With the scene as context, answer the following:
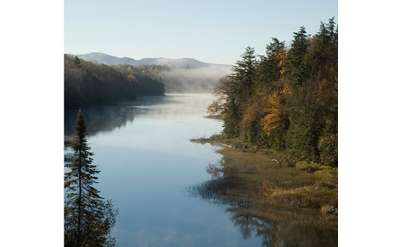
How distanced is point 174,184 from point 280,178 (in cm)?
165

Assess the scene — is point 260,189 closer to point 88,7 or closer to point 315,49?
point 315,49

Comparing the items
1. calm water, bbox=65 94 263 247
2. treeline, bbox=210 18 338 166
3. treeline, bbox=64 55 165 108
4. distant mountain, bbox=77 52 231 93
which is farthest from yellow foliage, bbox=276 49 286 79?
treeline, bbox=64 55 165 108

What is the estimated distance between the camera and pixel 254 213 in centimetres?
848

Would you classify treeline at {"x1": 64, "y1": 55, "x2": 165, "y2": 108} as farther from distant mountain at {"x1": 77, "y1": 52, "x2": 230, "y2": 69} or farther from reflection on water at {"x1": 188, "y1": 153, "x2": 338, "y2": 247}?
reflection on water at {"x1": 188, "y1": 153, "x2": 338, "y2": 247}

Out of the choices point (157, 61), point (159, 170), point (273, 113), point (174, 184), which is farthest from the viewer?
point (157, 61)

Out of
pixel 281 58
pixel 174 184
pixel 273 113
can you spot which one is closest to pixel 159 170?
pixel 174 184

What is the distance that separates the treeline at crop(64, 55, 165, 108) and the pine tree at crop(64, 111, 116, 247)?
1.33 ft

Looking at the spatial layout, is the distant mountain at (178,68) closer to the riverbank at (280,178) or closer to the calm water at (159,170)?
the calm water at (159,170)

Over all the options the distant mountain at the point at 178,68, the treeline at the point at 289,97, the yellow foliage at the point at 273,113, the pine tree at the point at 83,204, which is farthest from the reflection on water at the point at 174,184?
the yellow foliage at the point at 273,113

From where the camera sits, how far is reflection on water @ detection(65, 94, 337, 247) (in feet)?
27.1

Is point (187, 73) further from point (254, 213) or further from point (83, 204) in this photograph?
point (83, 204)
